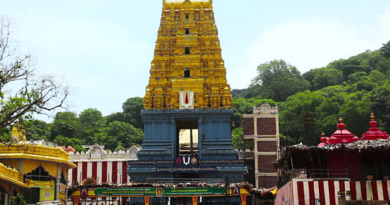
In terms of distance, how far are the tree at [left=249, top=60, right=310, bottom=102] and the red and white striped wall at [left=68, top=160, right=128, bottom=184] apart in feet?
147

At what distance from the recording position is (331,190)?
26109 mm

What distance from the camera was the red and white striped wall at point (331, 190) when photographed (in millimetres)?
26000

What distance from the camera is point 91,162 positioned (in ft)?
178

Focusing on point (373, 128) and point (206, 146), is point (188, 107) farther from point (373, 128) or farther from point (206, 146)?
point (373, 128)

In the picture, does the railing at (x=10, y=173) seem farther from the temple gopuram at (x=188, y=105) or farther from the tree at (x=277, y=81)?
the tree at (x=277, y=81)

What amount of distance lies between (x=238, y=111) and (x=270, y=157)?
32460mm

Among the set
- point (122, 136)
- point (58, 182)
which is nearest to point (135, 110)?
point (122, 136)

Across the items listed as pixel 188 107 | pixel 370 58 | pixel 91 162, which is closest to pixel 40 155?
pixel 188 107

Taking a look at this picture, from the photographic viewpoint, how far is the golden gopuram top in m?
43.4

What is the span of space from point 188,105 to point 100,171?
1632cm

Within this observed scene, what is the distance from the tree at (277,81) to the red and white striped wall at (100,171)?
147 ft

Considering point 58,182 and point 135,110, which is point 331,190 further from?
point 135,110

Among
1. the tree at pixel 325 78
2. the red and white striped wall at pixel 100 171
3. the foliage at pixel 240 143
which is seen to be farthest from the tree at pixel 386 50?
the red and white striped wall at pixel 100 171

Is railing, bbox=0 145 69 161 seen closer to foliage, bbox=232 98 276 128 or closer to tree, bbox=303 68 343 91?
foliage, bbox=232 98 276 128
